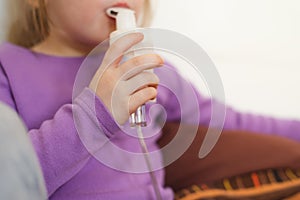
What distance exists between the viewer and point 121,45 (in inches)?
22.1

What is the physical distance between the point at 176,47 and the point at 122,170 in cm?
22

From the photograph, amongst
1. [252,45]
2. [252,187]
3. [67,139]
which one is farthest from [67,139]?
[252,45]

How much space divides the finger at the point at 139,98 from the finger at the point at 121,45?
5 centimetres

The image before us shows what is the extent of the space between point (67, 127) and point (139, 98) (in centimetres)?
9

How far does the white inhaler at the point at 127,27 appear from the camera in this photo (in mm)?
570

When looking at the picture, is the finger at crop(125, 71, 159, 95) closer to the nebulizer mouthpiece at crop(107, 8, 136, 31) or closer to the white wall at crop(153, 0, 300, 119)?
the nebulizer mouthpiece at crop(107, 8, 136, 31)

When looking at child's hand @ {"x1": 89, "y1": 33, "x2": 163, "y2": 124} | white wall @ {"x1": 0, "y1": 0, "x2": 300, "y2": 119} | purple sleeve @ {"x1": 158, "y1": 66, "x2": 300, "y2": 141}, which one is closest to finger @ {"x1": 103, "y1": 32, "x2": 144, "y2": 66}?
child's hand @ {"x1": 89, "y1": 33, "x2": 163, "y2": 124}

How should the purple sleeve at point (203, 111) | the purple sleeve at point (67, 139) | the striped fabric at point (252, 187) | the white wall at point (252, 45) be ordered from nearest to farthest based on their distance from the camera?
the purple sleeve at point (67, 139), the striped fabric at point (252, 187), the purple sleeve at point (203, 111), the white wall at point (252, 45)

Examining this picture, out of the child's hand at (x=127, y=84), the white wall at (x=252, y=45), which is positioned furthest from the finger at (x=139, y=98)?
the white wall at (x=252, y=45)

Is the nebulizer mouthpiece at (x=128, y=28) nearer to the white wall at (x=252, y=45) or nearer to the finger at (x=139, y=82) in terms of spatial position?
the finger at (x=139, y=82)

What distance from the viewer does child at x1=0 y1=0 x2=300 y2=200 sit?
1.79 ft

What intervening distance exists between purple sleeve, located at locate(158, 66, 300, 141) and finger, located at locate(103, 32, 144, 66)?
10.0 inches

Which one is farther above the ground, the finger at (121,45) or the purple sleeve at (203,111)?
the finger at (121,45)

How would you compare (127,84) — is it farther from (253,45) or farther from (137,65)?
(253,45)
